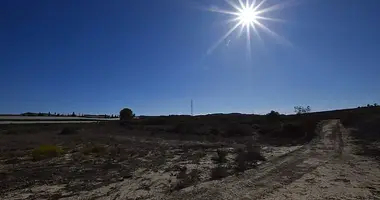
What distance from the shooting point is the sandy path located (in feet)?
37.0

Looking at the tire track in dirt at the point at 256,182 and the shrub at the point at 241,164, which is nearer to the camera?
the tire track in dirt at the point at 256,182

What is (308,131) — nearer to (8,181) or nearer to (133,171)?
(133,171)

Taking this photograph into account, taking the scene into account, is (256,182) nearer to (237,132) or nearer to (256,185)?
(256,185)

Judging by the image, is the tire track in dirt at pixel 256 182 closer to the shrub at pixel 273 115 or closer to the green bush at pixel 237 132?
the green bush at pixel 237 132

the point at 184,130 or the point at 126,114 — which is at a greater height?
the point at 126,114

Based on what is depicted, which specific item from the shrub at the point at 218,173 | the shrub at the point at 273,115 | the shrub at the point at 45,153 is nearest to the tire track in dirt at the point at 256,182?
the shrub at the point at 218,173

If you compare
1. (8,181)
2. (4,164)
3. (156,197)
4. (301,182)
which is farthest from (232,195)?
(4,164)

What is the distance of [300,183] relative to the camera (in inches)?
513

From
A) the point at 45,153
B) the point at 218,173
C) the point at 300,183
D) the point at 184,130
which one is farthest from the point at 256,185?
the point at 184,130

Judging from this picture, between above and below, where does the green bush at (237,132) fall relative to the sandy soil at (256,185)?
above

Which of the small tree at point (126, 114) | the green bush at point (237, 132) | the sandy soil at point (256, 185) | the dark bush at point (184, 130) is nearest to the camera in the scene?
the sandy soil at point (256, 185)

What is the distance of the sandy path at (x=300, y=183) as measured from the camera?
11.3 m

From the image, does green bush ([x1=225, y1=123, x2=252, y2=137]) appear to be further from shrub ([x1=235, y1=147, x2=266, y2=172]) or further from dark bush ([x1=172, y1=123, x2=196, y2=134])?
shrub ([x1=235, y1=147, x2=266, y2=172])

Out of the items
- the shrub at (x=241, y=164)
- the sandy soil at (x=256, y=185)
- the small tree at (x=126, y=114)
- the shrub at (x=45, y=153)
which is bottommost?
the sandy soil at (x=256, y=185)
